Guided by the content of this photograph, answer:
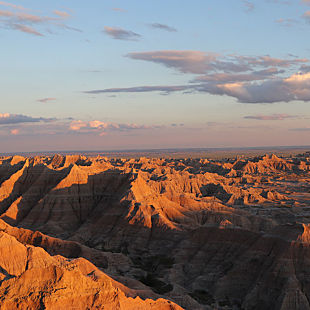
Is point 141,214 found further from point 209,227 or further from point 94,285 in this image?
point 94,285

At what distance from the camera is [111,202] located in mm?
100625

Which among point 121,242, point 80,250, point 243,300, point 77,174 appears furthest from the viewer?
point 77,174

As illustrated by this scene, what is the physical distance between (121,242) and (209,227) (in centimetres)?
2056

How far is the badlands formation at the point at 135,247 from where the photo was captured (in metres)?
35.6

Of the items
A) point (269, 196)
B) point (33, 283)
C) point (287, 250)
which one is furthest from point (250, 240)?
point (269, 196)

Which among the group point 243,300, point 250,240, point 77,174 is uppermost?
point 77,174

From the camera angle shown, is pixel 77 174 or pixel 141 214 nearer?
pixel 141 214

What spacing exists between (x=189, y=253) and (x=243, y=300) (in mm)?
18576

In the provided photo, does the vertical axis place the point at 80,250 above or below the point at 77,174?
below

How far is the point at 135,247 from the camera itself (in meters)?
Result: 81.4

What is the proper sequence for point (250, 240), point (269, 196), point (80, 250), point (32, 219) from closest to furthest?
point (250, 240) → point (80, 250) → point (32, 219) → point (269, 196)

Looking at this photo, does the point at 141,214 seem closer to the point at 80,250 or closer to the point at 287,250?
the point at 80,250

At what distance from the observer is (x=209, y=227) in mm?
73562

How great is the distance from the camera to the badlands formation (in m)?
35.6
